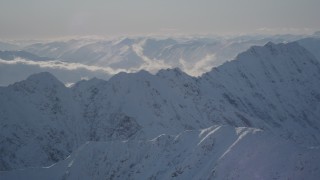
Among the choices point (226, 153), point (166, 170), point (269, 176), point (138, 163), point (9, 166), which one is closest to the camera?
point (269, 176)

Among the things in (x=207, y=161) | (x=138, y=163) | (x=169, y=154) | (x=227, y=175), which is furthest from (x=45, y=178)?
(x=227, y=175)

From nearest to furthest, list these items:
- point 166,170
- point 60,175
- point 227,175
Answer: point 227,175, point 166,170, point 60,175

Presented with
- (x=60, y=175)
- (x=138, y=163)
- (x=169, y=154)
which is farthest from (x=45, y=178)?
(x=169, y=154)

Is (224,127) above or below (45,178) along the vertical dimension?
above

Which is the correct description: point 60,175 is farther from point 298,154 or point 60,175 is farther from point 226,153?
point 298,154

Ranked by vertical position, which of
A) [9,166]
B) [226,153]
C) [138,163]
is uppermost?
[226,153]

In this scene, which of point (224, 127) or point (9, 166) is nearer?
point (224, 127)
